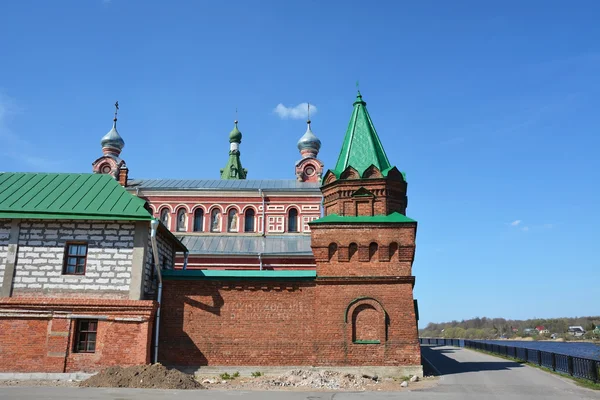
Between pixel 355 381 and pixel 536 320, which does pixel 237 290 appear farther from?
pixel 536 320

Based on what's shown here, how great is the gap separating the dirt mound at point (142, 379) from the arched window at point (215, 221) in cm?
1772

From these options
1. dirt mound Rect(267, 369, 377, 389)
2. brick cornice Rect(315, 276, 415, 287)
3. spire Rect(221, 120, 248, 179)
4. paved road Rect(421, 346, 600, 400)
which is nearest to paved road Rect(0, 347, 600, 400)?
paved road Rect(421, 346, 600, 400)

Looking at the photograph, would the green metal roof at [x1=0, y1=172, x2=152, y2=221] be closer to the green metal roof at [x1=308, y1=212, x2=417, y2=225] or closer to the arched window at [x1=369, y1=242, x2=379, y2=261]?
the green metal roof at [x1=308, y1=212, x2=417, y2=225]

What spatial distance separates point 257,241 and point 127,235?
48.4ft

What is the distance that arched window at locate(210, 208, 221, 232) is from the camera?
31.2m

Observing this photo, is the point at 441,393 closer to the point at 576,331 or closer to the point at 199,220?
the point at 199,220

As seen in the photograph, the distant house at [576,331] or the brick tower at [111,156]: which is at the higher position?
the brick tower at [111,156]

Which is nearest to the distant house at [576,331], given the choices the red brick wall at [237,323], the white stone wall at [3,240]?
the red brick wall at [237,323]

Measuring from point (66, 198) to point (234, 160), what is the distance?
1392 inches

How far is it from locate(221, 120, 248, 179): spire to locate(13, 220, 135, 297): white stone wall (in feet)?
115

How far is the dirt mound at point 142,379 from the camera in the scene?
12.8m

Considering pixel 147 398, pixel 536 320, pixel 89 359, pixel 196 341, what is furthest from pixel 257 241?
pixel 536 320

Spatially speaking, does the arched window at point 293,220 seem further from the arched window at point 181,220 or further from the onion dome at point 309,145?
the onion dome at point 309,145

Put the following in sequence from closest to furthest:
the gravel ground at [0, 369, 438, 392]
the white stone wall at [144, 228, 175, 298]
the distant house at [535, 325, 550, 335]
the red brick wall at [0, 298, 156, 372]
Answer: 1. the gravel ground at [0, 369, 438, 392]
2. the red brick wall at [0, 298, 156, 372]
3. the white stone wall at [144, 228, 175, 298]
4. the distant house at [535, 325, 550, 335]
